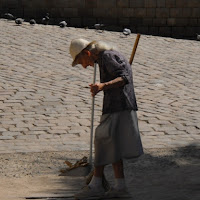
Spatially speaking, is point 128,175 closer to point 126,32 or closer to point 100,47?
point 100,47

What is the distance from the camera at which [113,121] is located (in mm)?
5754

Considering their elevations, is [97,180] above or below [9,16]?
above

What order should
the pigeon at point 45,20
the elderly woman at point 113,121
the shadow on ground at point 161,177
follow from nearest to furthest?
1. the elderly woman at point 113,121
2. the shadow on ground at point 161,177
3. the pigeon at point 45,20

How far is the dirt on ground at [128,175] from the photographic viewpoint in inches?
233

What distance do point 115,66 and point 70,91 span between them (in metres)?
5.18

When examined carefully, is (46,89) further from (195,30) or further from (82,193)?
(195,30)

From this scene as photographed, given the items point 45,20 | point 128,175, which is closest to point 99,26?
point 45,20

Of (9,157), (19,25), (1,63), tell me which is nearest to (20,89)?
(1,63)

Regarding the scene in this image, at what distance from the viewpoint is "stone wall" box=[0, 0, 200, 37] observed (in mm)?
17938

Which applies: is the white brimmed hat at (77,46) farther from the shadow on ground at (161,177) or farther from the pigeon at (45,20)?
the pigeon at (45,20)

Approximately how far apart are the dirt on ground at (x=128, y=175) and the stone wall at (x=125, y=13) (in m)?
10.6

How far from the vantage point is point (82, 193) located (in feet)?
19.0

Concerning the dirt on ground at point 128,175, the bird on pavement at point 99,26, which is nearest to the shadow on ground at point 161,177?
the dirt on ground at point 128,175

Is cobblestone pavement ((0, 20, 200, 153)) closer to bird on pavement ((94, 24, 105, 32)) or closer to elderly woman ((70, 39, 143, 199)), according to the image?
bird on pavement ((94, 24, 105, 32))
